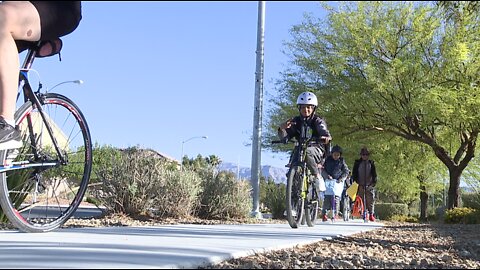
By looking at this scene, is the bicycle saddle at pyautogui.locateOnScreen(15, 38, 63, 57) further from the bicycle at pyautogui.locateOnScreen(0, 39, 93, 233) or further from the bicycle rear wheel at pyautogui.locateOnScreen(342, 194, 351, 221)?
the bicycle rear wheel at pyautogui.locateOnScreen(342, 194, 351, 221)

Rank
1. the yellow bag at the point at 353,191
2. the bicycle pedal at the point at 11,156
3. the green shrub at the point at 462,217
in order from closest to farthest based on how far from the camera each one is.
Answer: the bicycle pedal at the point at 11,156
the yellow bag at the point at 353,191
the green shrub at the point at 462,217

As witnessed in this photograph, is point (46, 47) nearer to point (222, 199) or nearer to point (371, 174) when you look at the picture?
point (222, 199)

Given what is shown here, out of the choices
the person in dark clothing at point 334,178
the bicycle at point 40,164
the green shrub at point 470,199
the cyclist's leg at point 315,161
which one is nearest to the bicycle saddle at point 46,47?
the bicycle at point 40,164

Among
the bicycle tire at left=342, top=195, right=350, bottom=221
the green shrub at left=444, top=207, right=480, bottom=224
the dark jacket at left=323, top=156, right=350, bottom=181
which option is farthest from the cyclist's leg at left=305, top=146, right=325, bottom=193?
the green shrub at left=444, top=207, right=480, bottom=224

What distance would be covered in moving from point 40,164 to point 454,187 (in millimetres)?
23542

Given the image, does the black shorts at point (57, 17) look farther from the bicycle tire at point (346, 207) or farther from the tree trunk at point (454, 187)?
the tree trunk at point (454, 187)

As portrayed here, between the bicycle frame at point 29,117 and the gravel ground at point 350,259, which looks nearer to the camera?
the gravel ground at point 350,259

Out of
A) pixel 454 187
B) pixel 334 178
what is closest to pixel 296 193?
pixel 334 178

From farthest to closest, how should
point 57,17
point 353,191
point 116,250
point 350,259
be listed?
point 353,191 → point 57,17 → point 350,259 → point 116,250

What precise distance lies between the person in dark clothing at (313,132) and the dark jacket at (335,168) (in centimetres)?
465

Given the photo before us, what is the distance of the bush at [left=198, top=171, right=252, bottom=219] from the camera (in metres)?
A: 11.5

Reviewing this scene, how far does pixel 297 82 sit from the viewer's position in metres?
24.0

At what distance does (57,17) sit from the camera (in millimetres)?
4586

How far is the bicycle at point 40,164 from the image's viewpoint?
4836 millimetres
